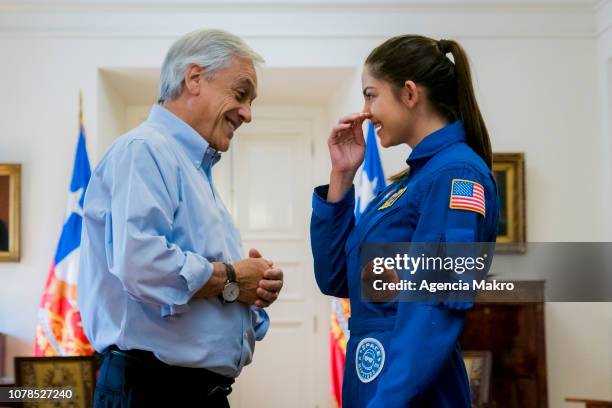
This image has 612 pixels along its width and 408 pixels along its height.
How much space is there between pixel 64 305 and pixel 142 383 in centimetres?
327

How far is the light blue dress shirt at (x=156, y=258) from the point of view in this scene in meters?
1.70

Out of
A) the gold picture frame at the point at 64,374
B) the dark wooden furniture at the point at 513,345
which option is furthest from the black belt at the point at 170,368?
the dark wooden furniture at the point at 513,345

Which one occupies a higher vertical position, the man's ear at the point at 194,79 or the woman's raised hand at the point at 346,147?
the man's ear at the point at 194,79

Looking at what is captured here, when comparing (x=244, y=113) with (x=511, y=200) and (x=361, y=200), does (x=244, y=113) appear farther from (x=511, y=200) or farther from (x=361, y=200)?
(x=511, y=200)

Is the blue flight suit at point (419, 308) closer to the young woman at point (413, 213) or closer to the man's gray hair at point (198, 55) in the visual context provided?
the young woman at point (413, 213)

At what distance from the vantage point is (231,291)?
1.86 meters

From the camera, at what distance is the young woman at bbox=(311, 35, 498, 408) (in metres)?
1.54

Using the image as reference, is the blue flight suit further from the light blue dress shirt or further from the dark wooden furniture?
the dark wooden furniture

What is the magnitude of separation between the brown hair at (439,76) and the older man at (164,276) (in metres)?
0.51

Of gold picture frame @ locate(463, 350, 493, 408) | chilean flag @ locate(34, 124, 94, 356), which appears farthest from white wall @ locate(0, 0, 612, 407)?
gold picture frame @ locate(463, 350, 493, 408)

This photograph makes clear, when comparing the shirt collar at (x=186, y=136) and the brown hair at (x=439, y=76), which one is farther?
the shirt collar at (x=186, y=136)

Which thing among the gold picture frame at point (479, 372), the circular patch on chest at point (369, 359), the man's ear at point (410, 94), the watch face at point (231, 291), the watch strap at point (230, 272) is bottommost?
the gold picture frame at point (479, 372)

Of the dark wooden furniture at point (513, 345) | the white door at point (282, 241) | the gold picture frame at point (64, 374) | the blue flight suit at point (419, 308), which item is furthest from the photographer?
the white door at point (282, 241)

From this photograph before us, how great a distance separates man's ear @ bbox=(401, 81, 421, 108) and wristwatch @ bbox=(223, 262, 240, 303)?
21.8 inches
